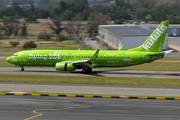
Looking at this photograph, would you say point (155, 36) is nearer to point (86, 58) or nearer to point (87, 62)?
point (86, 58)

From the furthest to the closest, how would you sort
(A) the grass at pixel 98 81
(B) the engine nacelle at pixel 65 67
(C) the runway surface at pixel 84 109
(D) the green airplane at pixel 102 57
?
(D) the green airplane at pixel 102 57
(B) the engine nacelle at pixel 65 67
(A) the grass at pixel 98 81
(C) the runway surface at pixel 84 109

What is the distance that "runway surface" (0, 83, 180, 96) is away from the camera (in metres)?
29.1

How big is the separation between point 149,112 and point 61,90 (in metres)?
12.0

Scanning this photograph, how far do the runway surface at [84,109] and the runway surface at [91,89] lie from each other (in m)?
3.70

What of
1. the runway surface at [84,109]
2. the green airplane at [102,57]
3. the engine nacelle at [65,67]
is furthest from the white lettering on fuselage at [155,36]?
the runway surface at [84,109]

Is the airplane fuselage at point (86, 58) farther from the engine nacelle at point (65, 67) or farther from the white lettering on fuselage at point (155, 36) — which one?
the engine nacelle at point (65, 67)

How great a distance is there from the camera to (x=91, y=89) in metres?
30.8

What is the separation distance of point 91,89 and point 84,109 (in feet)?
29.3

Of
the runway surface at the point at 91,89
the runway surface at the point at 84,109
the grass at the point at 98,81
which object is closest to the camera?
the runway surface at the point at 84,109

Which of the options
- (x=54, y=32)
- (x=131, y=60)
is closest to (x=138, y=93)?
(x=131, y=60)

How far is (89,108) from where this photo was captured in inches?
875

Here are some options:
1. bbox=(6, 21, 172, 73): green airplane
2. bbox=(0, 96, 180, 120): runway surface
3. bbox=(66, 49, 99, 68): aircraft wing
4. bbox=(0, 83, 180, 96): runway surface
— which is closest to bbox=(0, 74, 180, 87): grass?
bbox=(0, 83, 180, 96): runway surface

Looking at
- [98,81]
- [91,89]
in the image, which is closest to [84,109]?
[91,89]

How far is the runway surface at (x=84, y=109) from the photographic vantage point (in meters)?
19.9
